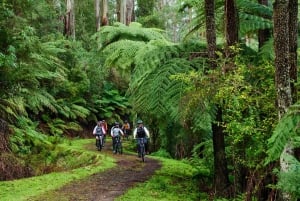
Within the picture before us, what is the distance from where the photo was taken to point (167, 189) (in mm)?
9922

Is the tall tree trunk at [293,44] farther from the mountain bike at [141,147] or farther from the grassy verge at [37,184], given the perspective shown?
the mountain bike at [141,147]

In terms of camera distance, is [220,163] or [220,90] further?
[220,163]

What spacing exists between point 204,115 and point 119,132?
9258mm

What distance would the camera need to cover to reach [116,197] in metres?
9.01

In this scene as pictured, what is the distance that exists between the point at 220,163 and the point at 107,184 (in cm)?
273

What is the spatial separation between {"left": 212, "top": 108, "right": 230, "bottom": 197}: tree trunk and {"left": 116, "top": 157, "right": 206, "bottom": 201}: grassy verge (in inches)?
17.7

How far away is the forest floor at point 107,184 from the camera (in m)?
8.91

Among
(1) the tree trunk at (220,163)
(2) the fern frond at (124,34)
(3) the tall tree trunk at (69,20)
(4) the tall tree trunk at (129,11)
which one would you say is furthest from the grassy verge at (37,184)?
(3) the tall tree trunk at (69,20)

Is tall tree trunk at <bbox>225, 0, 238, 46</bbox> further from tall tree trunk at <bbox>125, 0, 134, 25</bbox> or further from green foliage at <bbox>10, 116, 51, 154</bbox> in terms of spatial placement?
tall tree trunk at <bbox>125, 0, 134, 25</bbox>

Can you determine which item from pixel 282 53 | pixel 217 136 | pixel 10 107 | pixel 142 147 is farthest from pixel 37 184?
pixel 282 53

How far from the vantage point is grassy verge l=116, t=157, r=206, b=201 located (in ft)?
29.7

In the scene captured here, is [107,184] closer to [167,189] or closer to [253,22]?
[167,189]

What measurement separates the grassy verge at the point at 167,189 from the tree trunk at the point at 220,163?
45 cm

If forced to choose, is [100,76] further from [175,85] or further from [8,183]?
[175,85]
